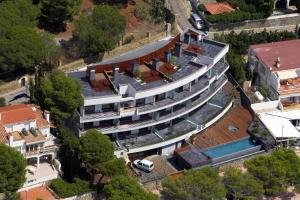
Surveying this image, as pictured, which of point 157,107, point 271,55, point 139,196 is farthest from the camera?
point 271,55

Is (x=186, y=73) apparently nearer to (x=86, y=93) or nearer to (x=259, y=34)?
(x=86, y=93)

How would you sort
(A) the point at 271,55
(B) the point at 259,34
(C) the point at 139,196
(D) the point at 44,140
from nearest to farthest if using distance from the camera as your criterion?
(C) the point at 139,196, (D) the point at 44,140, (A) the point at 271,55, (B) the point at 259,34

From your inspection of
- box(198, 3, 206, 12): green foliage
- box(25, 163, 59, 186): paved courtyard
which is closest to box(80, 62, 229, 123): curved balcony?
box(25, 163, 59, 186): paved courtyard

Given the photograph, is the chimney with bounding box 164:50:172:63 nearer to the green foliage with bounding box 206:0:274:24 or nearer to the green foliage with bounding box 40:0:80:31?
the green foliage with bounding box 40:0:80:31

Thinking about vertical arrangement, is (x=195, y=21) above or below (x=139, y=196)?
above

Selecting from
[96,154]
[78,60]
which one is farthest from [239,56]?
[96,154]

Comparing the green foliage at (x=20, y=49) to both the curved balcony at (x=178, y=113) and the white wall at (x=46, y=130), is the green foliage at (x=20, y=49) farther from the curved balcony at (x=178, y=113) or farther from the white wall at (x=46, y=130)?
the curved balcony at (x=178, y=113)
